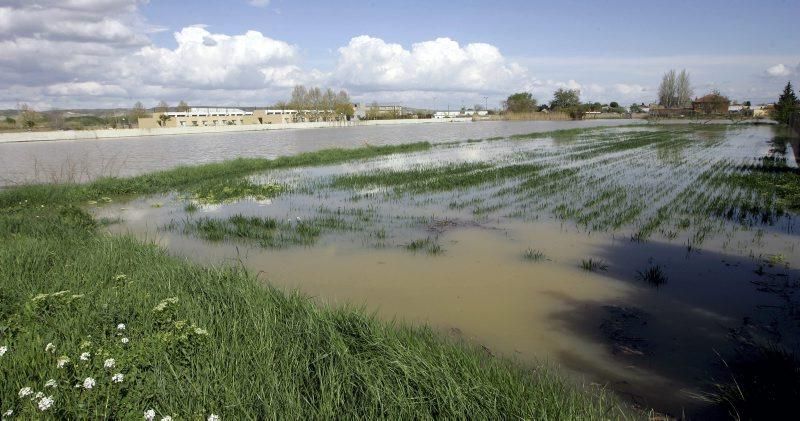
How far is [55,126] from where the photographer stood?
301 feet

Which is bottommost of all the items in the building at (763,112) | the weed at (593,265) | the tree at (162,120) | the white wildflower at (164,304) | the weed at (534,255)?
the weed at (534,255)

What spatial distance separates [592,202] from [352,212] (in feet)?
19.4

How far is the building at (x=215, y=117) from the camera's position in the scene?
105312 millimetres

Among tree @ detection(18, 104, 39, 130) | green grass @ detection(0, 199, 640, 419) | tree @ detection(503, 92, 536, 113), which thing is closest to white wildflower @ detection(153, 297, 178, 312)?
green grass @ detection(0, 199, 640, 419)

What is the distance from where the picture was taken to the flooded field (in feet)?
15.4

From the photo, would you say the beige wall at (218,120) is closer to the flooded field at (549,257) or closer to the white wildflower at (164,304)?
the flooded field at (549,257)

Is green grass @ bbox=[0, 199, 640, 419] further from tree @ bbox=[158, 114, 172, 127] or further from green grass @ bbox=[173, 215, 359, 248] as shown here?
tree @ bbox=[158, 114, 172, 127]

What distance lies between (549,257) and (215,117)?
12981cm

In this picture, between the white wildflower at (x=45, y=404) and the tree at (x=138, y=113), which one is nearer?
the white wildflower at (x=45, y=404)

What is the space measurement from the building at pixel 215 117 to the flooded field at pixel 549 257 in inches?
4018

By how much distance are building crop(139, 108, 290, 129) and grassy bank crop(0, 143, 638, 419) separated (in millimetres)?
108635

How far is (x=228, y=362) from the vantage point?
3.68 m

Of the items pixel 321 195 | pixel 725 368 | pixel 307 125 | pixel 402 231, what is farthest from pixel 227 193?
pixel 307 125

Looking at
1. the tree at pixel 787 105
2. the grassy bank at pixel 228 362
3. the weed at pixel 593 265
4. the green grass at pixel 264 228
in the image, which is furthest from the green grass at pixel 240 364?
the tree at pixel 787 105
